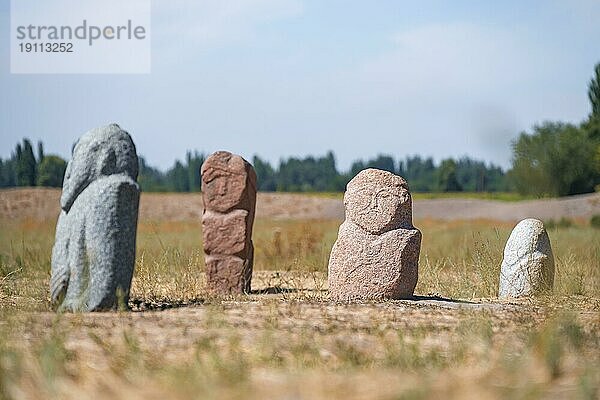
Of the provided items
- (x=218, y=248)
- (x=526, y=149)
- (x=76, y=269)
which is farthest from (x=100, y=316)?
(x=526, y=149)

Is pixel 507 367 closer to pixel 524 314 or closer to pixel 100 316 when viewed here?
pixel 524 314

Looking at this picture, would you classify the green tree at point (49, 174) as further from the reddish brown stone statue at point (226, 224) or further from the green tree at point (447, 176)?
the reddish brown stone statue at point (226, 224)

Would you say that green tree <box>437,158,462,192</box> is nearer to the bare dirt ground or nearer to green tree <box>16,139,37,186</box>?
the bare dirt ground

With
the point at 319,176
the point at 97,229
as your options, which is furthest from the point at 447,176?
the point at 97,229

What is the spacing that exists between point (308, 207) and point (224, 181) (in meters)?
29.5

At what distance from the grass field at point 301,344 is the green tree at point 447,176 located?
49.8 meters

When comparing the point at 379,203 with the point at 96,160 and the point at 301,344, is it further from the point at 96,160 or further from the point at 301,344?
the point at 301,344

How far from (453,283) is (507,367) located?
7.12 meters

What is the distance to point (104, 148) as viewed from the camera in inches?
326

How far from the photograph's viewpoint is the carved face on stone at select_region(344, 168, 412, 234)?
939 cm

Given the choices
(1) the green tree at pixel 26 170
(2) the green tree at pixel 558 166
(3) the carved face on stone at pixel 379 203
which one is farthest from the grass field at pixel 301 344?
(2) the green tree at pixel 558 166

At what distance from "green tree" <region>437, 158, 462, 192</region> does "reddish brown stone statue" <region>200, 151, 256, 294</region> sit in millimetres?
50737

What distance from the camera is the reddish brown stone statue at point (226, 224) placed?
10.9 meters

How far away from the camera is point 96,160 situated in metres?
8.23
